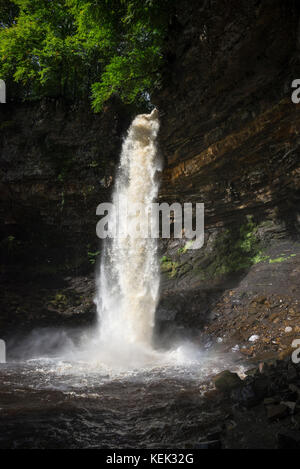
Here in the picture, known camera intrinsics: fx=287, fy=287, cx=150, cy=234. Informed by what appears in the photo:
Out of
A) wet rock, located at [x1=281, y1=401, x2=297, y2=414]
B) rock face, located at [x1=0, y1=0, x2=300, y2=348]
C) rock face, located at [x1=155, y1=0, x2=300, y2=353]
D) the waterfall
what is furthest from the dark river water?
the waterfall

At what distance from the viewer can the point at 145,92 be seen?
14930 mm

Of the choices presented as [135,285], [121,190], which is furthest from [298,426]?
[121,190]

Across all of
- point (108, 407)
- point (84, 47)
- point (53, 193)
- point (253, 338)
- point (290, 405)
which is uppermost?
point (84, 47)

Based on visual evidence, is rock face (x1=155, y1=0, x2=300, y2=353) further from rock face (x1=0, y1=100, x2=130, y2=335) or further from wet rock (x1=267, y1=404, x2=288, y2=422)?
wet rock (x1=267, y1=404, x2=288, y2=422)

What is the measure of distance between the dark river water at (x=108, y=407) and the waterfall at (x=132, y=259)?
403 cm

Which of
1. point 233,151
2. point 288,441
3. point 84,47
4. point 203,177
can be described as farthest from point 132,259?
point 84,47

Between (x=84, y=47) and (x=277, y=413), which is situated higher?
(x=84, y=47)

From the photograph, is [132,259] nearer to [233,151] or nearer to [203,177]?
[203,177]

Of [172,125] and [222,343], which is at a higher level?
[172,125]

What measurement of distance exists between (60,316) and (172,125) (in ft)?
30.8

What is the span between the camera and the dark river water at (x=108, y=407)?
3387 millimetres

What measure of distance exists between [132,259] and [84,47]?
10600 millimetres

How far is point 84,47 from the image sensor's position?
13977 mm
